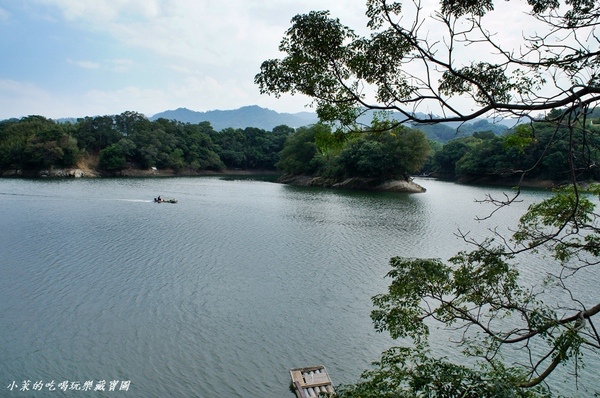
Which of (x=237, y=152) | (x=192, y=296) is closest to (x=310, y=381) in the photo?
(x=192, y=296)

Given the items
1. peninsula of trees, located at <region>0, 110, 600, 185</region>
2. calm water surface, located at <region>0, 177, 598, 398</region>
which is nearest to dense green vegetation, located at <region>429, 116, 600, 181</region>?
peninsula of trees, located at <region>0, 110, 600, 185</region>

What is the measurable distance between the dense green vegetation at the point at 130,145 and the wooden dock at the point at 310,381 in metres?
63.5

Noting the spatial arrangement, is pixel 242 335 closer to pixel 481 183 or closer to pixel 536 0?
pixel 536 0

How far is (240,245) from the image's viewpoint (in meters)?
19.9

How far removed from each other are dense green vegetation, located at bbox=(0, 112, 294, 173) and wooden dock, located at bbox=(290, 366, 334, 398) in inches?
2499

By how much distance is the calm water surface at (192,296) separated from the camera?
28.9 feet

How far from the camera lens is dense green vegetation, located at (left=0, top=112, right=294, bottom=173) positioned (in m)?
61.6

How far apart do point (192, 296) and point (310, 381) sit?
5.89m

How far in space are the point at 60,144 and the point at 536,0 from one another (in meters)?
68.9

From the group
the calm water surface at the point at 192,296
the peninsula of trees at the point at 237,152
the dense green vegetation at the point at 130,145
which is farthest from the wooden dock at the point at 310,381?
the dense green vegetation at the point at 130,145

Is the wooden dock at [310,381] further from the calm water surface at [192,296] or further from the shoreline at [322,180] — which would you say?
the shoreline at [322,180]

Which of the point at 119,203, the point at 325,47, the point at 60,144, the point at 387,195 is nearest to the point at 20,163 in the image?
the point at 60,144

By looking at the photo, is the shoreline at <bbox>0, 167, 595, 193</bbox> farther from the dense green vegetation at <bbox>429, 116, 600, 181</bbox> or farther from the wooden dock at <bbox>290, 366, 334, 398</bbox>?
the wooden dock at <bbox>290, 366, 334, 398</bbox>

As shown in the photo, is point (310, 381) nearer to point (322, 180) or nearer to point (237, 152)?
point (322, 180)
